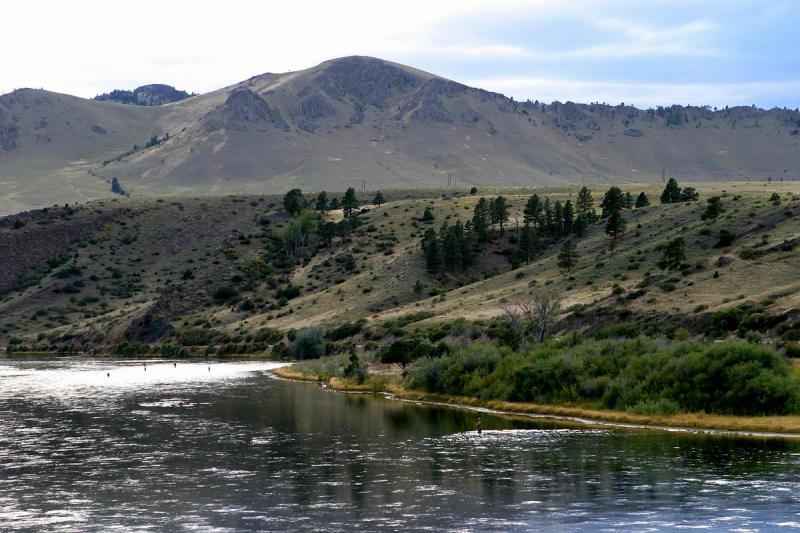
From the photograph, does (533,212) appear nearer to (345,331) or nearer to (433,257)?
(433,257)

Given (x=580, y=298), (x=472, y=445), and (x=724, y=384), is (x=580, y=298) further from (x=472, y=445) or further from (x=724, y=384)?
(x=472, y=445)

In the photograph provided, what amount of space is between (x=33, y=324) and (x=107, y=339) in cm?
2795

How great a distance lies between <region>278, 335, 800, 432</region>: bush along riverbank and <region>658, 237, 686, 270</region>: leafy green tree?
128 feet

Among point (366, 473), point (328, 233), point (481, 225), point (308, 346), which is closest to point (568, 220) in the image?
point (481, 225)

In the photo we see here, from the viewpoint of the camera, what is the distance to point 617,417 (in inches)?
2530

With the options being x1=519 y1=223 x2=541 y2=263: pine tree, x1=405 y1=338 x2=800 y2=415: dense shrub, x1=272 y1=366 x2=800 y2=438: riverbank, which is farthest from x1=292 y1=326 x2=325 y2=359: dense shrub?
x1=519 y1=223 x2=541 y2=263: pine tree

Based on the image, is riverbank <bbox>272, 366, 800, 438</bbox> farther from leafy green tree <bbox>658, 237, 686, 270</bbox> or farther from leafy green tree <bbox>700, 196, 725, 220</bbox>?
leafy green tree <bbox>700, 196, 725, 220</bbox>

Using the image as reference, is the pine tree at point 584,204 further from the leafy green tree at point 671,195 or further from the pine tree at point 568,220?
the leafy green tree at point 671,195

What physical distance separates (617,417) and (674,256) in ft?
A: 197

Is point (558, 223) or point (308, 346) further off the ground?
point (558, 223)

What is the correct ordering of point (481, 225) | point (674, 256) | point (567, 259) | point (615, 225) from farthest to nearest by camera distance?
point (481, 225) < point (615, 225) < point (567, 259) < point (674, 256)

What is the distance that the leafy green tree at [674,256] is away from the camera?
119 metres

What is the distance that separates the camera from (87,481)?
47406 mm

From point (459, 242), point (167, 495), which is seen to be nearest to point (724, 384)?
point (167, 495)
